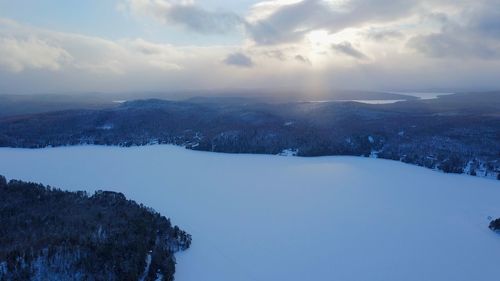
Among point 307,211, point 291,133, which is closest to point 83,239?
point 307,211

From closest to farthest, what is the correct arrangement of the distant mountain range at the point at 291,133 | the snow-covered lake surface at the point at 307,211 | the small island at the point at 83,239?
the small island at the point at 83,239, the snow-covered lake surface at the point at 307,211, the distant mountain range at the point at 291,133

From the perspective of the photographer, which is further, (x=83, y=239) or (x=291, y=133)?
(x=291, y=133)

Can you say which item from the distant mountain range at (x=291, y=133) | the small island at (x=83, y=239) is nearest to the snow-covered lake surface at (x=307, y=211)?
the small island at (x=83, y=239)

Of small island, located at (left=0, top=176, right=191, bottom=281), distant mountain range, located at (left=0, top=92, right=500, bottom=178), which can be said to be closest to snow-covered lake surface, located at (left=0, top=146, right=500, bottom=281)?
small island, located at (left=0, top=176, right=191, bottom=281)

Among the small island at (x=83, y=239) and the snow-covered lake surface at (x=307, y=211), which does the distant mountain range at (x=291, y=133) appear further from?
the small island at (x=83, y=239)

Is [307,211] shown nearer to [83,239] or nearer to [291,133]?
[83,239]

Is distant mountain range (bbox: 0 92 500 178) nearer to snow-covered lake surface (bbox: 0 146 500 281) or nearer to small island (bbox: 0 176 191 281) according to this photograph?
snow-covered lake surface (bbox: 0 146 500 281)
